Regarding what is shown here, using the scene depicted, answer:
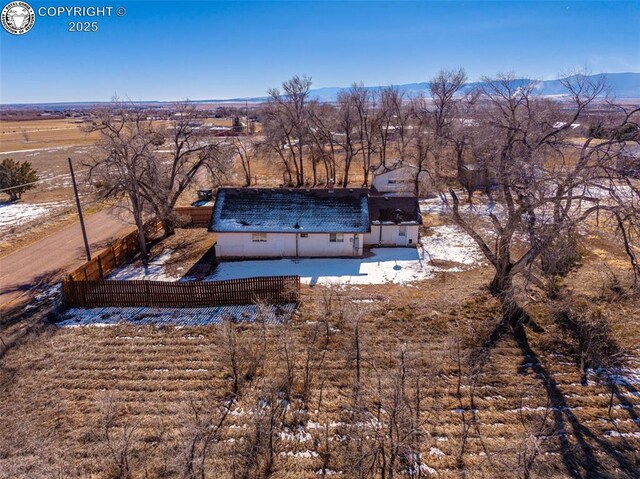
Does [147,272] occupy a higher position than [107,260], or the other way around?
[107,260]

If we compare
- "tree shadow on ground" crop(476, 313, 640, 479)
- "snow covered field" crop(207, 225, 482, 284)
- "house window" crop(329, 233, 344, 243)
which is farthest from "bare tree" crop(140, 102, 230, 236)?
"tree shadow on ground" crop(476, 313, 640, 479)

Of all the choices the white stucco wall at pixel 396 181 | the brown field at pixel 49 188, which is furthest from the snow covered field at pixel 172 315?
the white stucco wall at pixel 396 181

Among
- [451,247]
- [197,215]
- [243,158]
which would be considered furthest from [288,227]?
[243,158]

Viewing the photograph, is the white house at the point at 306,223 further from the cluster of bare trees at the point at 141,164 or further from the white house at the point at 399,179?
the white house at the point at 399,179

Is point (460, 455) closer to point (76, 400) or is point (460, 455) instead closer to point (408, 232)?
point (76, 400)

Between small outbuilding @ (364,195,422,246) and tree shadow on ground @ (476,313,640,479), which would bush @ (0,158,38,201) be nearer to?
small outbuilding @ (364,195,422,246)

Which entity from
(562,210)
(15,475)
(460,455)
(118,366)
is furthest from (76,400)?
(562,210)

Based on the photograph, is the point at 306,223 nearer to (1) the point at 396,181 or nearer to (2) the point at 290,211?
(2) the point at 290,211
